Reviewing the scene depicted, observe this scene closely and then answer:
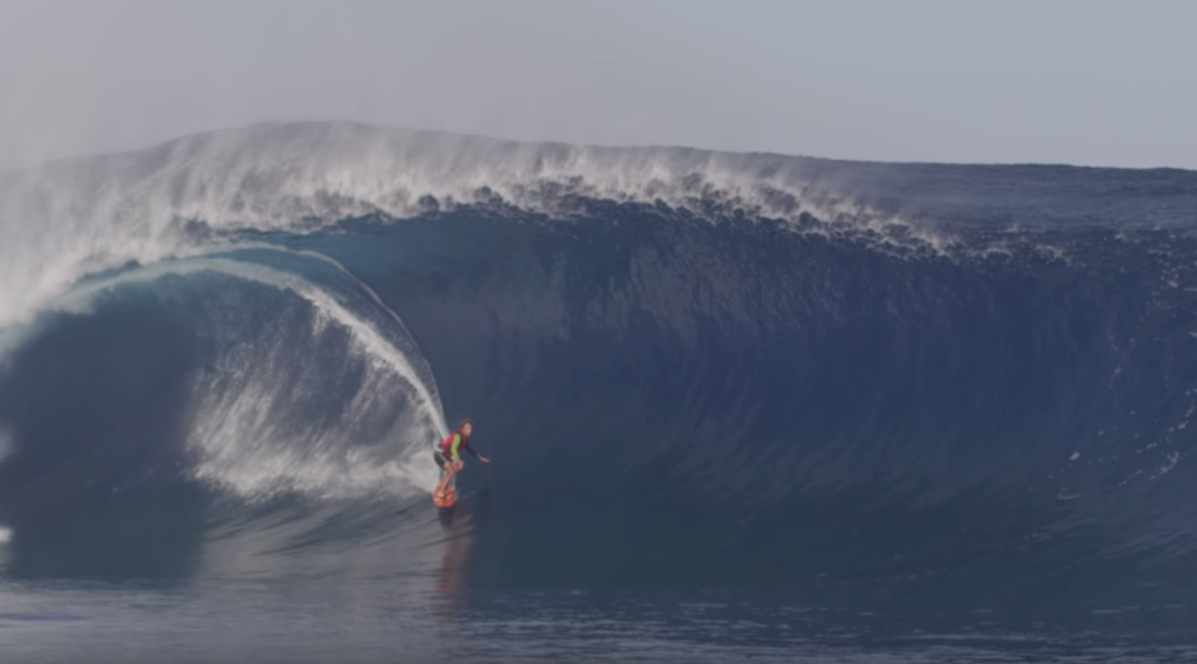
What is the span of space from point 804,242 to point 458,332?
415cm

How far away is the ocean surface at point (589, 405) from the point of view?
850 cm

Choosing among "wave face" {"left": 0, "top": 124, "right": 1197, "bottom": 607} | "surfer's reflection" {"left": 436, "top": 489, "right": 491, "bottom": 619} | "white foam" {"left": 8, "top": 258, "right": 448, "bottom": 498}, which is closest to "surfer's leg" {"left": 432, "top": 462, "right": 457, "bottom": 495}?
"surfer's reflection" {"left": 436, "top": 489, "right": 491, "bottom": 619}

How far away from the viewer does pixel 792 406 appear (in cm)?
1322

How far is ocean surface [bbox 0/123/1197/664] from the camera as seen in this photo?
335 inches

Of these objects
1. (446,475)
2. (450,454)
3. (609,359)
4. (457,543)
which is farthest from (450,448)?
(609,359)

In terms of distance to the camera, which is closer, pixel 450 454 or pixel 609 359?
pixel 450 454

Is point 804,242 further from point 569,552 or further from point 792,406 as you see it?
point 569,552

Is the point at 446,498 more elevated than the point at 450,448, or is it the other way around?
the point at 450,448

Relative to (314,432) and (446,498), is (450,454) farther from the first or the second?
(314,432)

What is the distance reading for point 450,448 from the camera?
38.5 ft

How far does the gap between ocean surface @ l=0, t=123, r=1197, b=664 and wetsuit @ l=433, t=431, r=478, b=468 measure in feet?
1.54

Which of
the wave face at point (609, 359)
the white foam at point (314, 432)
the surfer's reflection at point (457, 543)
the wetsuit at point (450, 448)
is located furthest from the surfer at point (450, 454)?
the white foam at point (314, 432)

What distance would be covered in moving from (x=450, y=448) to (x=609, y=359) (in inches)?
112

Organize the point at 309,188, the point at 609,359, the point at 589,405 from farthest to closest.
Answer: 1. the point at 309,188
2. the point at 609,359
3. the point at 589,405
